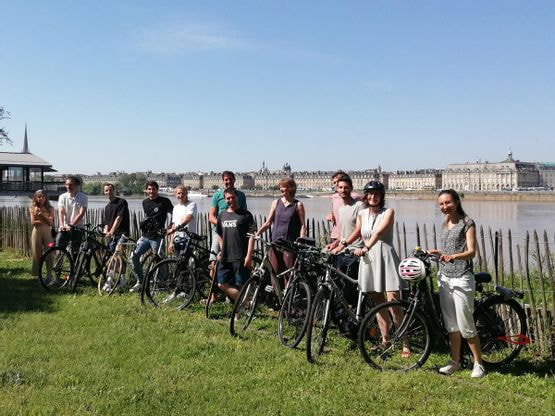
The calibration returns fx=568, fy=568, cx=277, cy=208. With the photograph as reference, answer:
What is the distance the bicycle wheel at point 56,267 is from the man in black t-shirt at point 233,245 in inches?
127

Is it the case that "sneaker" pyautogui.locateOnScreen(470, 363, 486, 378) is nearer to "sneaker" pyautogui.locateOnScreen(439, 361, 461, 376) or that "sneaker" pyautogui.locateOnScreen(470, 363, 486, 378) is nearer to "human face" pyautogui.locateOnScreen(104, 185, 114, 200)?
"sneaker" pyautogui.locateOnScreen(439, 361, 461, 376)

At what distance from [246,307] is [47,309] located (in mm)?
2780

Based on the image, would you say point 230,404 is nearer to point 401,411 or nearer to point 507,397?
point 401,411

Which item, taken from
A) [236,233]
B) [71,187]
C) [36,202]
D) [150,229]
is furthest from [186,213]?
[36,202]

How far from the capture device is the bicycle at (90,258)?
27.8ft

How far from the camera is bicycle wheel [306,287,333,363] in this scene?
5.10 metres

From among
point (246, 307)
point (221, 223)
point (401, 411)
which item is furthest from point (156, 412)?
point (221, 223)

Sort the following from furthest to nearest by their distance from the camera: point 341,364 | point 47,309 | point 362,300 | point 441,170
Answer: point 441,170 < point 47,309 < point 362,300 < point 341,364

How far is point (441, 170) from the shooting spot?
184000 mm

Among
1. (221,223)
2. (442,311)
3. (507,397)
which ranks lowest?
(507,397)

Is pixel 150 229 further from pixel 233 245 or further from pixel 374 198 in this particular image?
pixel 374 198

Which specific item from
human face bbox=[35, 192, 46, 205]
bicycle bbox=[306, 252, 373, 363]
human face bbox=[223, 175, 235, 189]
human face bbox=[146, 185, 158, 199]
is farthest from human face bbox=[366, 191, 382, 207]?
human face bbox=[35, 192, 46, 205]

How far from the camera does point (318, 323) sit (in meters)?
5.34

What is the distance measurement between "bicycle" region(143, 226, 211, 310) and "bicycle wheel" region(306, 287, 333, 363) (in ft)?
7.55
